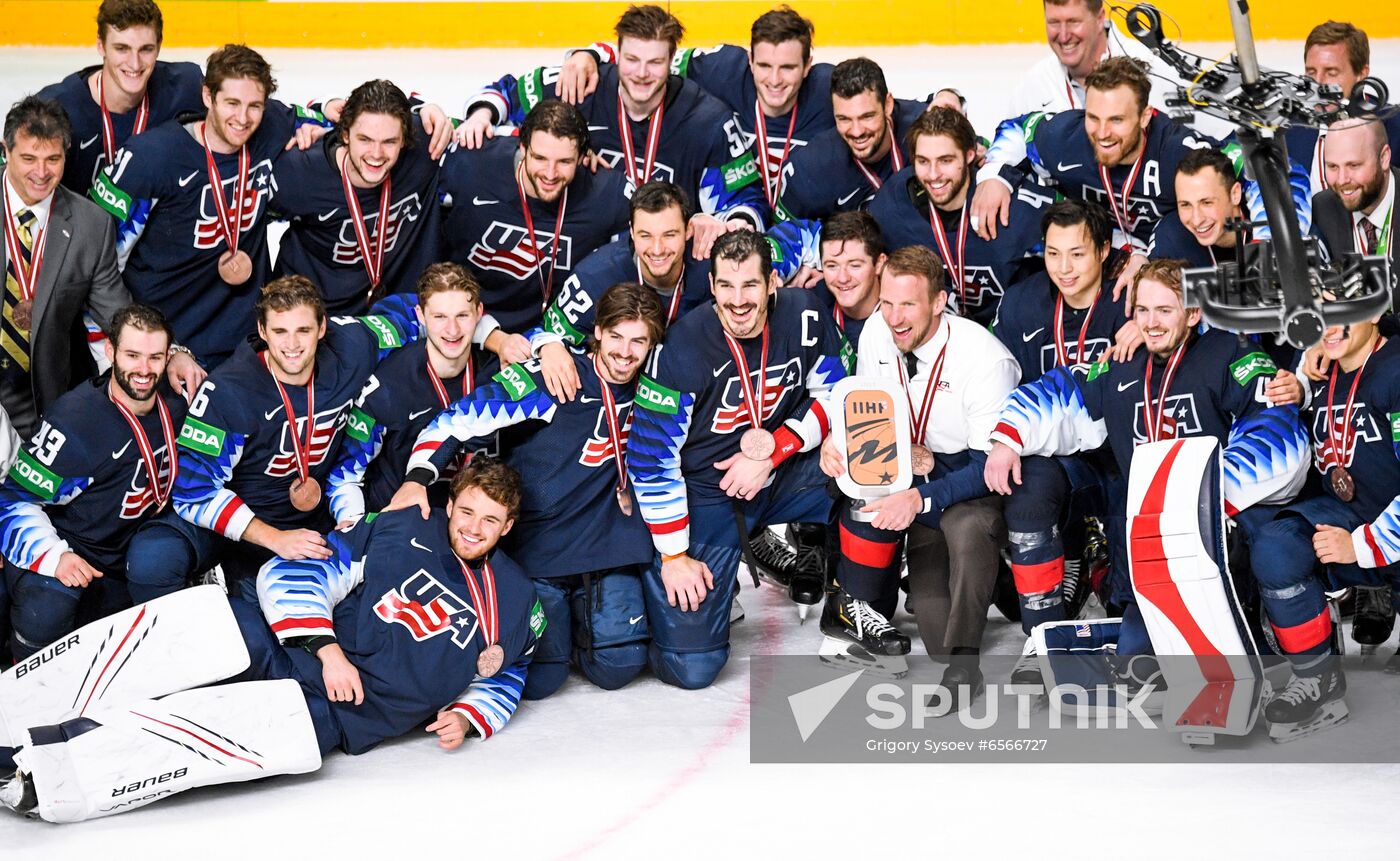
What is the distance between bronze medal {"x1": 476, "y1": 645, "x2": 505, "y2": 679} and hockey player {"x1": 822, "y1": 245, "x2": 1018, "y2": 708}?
37.6 inches

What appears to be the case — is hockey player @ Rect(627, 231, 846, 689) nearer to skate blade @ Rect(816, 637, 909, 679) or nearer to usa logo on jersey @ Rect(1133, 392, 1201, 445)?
skate blade @ Rect(816, 637, 909, 679)

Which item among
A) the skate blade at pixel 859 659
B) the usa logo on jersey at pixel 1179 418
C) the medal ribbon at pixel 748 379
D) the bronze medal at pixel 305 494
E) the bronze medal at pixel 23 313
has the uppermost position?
the bronze medal at pixel 23 313

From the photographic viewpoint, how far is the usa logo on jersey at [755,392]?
4129 millimetres

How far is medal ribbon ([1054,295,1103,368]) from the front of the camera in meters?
4.14

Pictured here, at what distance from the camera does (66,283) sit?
4.29 meters

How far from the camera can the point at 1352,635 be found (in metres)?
4.05

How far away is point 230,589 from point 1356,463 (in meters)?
2.89

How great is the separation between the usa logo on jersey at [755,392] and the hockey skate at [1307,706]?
1.44 meters

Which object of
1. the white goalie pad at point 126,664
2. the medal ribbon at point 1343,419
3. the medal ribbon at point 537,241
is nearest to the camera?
the white goalie pad at point 126,664

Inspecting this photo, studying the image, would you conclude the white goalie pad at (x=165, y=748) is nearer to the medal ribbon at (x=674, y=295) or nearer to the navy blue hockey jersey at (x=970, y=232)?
the medal ribbon at (x=674, y=295)

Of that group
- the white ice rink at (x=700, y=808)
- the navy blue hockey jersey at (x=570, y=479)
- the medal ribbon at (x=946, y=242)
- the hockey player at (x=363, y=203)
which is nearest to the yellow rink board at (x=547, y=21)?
the hockey player at (x=363, y=203)

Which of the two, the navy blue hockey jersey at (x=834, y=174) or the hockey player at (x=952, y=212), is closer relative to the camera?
the hockey player at (x=952, y=212)

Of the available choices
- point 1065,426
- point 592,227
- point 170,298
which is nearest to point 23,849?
point 170,298

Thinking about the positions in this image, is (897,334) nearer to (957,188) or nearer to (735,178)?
(957,188)
